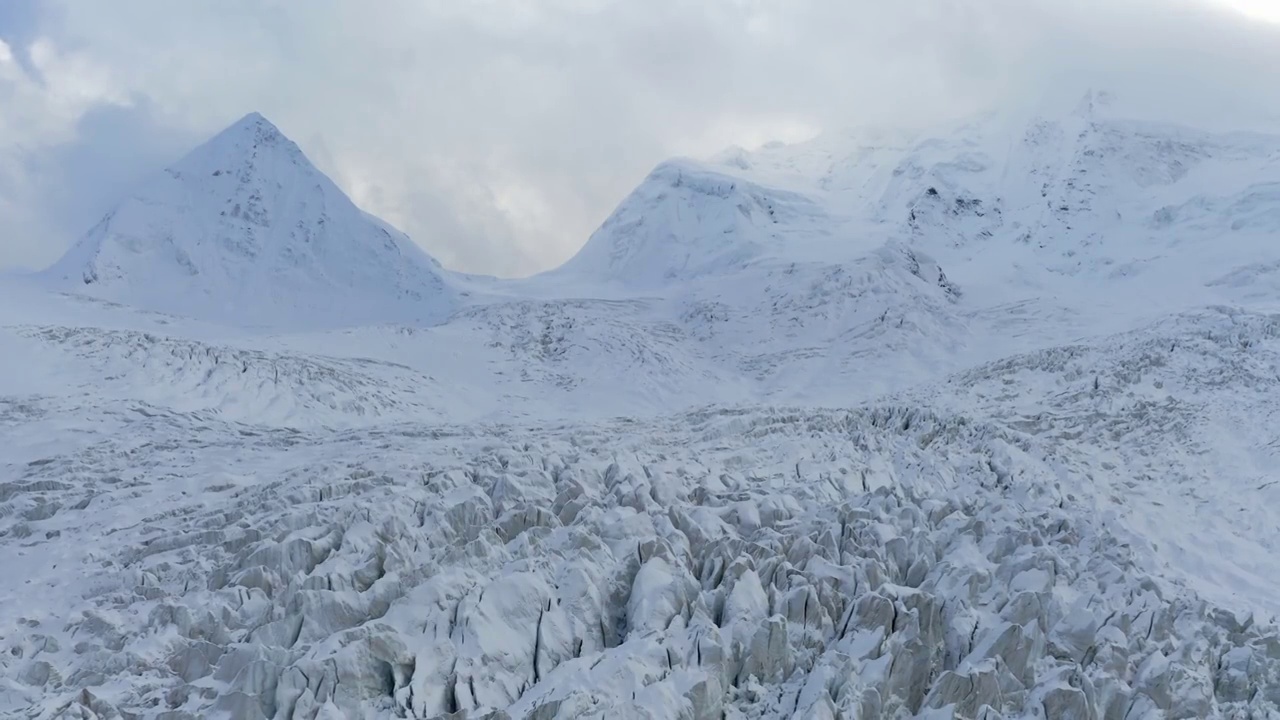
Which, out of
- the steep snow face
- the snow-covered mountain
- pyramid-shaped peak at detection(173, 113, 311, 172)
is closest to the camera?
the snow-covered mountain

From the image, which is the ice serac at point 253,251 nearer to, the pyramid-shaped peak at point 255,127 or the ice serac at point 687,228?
the pyramid-shaped peak at point 255,127

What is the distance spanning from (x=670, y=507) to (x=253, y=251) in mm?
96242

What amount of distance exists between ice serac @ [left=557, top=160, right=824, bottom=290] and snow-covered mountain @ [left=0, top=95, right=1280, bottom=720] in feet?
74.0

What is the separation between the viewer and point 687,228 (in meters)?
132

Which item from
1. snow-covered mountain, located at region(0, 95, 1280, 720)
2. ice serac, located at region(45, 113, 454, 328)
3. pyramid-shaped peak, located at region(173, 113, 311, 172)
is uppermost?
pyramid-shaped peak, located at region(173, 113, 311, 172)

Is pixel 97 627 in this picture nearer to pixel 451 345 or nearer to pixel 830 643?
pixel 830 643

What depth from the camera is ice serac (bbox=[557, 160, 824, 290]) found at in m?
122

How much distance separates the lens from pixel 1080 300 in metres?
92.4

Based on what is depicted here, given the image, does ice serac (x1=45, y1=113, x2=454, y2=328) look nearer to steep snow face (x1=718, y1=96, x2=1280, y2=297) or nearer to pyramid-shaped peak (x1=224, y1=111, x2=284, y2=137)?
pyramid-shaped peak (x1=224, y1=111, x2=284, y2=137)

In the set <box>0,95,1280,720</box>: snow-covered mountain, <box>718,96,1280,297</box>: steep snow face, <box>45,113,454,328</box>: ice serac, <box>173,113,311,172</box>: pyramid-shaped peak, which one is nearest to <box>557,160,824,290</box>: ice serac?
<box>718,96,1280,297</box>: steep snow face

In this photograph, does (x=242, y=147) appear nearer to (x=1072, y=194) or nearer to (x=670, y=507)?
(x=1072, y=194)

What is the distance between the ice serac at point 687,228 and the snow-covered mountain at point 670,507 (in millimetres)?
22561

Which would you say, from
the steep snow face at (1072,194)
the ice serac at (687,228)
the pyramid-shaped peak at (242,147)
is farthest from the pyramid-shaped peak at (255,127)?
the steep snow face at (1072,194)

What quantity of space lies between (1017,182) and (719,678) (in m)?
125
